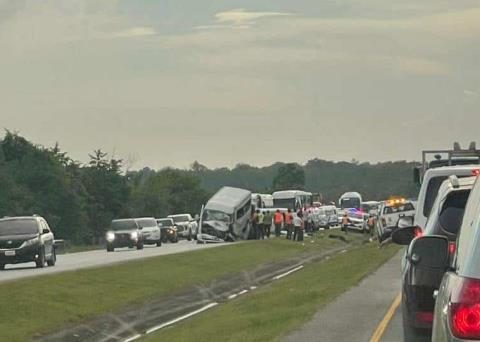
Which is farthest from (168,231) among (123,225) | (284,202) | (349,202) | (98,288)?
(349,202)

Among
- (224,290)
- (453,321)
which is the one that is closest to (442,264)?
(453,321)

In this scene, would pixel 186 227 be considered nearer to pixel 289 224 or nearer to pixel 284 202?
pixel 284 202

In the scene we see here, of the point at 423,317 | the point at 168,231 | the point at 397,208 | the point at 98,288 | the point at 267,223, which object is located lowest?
the point at 98,288

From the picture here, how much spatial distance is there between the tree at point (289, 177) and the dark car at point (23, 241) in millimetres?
139186

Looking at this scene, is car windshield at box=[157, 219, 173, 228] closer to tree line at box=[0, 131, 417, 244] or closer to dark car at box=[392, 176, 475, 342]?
tree line at box=[0, 131, 417, 244]

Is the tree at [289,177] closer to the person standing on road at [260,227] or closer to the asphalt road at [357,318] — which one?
the person standing on road at [260,227]

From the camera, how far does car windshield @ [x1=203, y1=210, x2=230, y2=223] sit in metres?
69.0

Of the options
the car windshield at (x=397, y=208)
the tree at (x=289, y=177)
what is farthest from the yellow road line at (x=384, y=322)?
the tree at (x=289, y=177)

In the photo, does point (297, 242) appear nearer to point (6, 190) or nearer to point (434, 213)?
point (6, 190)

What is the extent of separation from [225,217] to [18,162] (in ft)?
135

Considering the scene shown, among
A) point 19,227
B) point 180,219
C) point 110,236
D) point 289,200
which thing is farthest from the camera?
point 289,200

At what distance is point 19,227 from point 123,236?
22.3 m

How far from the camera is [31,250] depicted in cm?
3916

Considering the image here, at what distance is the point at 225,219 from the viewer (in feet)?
228
